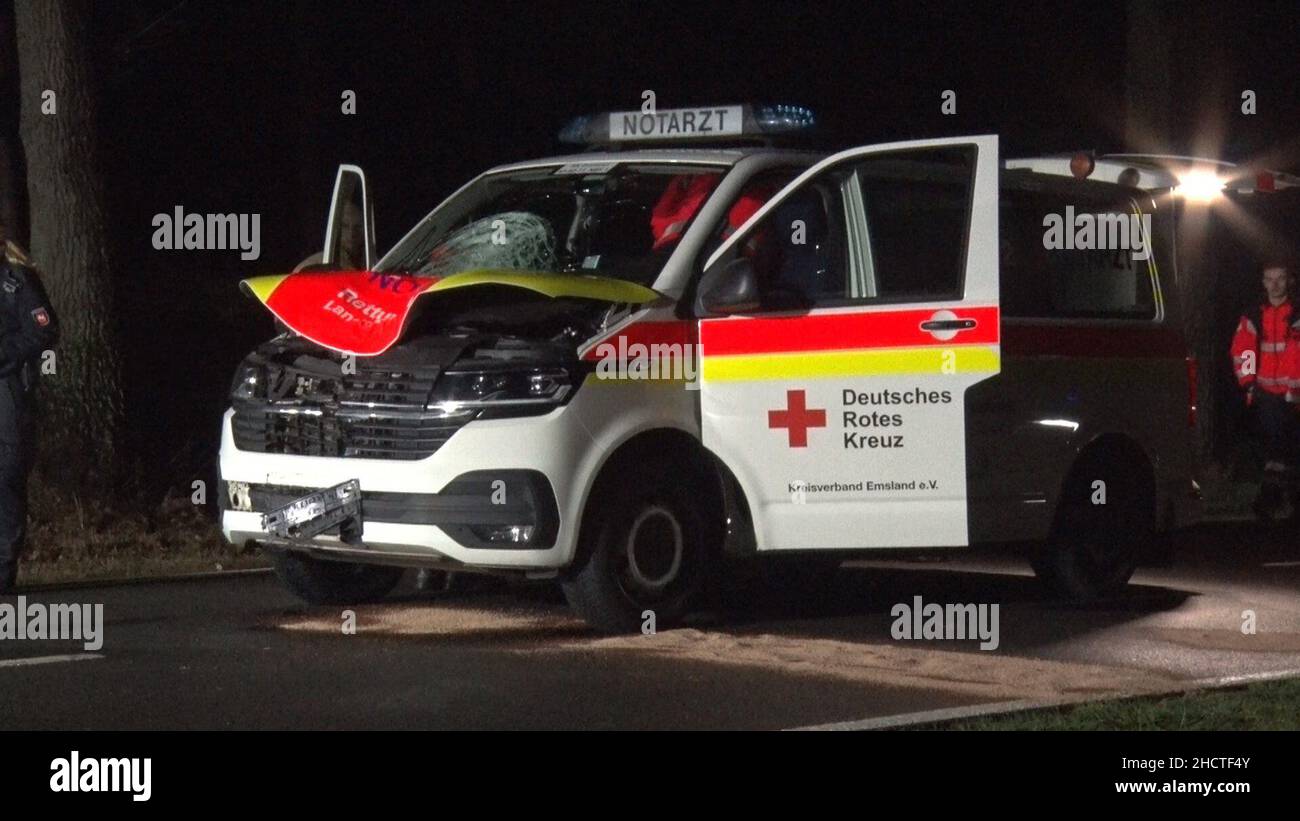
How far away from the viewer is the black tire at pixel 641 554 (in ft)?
31.3

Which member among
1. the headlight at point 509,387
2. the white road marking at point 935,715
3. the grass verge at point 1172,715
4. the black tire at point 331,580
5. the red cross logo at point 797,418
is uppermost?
the headlight at point 509,387

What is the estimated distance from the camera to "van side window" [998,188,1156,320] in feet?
35.6

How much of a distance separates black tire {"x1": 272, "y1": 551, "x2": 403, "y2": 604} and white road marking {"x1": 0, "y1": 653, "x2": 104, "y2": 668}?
136 centimetres

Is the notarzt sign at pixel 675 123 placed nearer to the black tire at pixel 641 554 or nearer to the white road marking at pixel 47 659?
the black tire at pixel 641 554

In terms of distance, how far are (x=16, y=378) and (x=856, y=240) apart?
12.6 feet

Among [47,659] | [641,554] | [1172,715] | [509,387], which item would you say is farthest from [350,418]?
[1172,715]

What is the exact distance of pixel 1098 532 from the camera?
1143 centimetres

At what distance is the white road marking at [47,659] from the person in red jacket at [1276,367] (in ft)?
31.3

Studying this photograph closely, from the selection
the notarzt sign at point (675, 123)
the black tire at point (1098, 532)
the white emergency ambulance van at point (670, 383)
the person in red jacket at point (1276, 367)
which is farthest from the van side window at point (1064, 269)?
the person in red jacket at point (1276, 367)

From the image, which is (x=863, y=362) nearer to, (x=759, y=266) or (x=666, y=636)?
(x=759, y=266)

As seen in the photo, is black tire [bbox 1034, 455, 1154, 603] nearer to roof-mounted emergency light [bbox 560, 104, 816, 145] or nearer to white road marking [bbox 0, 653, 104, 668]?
roof-mounted emergency light [bbox 560, 104, 816, 145]

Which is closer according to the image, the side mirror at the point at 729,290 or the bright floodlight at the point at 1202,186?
the side mirror at the point at 729,290
